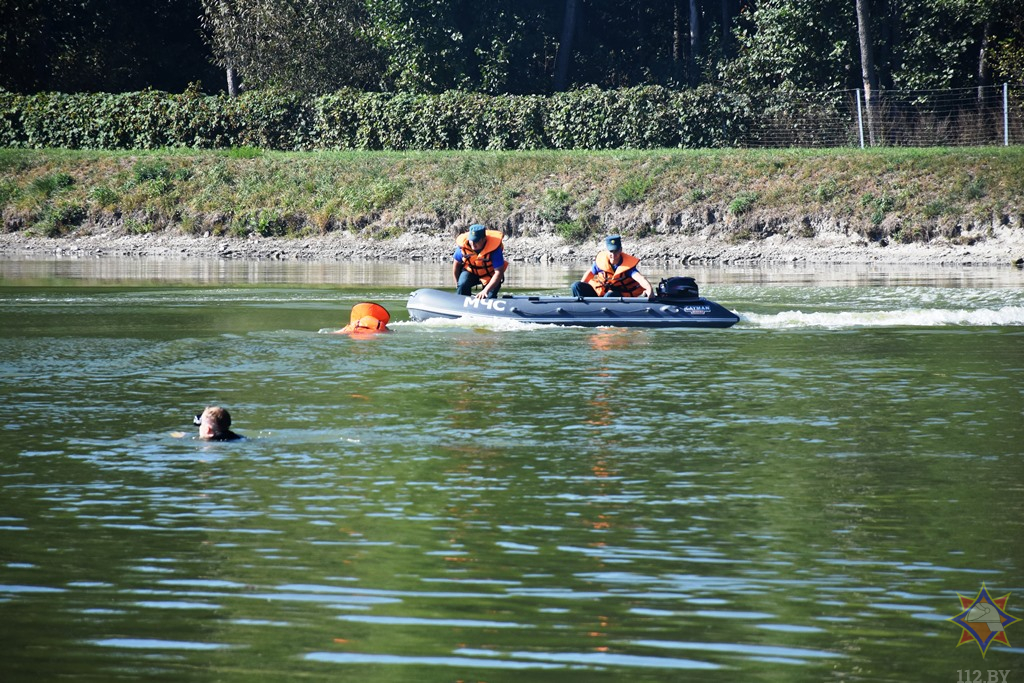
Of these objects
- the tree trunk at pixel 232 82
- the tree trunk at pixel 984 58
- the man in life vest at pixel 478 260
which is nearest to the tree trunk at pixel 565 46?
the tree trunk at pixel 232 82

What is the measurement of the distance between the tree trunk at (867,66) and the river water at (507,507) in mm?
20987

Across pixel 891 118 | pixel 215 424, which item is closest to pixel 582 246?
pixel 891 118

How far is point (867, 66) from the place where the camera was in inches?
1631

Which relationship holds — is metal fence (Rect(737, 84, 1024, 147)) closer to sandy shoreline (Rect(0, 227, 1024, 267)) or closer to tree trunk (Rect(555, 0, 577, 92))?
sandy shoreline (Rect(0, 227, 1024, 267))

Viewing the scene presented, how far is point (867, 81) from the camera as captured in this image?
41.2 m

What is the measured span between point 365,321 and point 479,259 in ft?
9.52

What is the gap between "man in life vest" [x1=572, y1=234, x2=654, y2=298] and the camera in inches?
910

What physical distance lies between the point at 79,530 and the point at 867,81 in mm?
34346

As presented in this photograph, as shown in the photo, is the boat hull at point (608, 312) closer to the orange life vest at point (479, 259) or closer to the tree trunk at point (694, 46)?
the orange life vest at point (479, 259)

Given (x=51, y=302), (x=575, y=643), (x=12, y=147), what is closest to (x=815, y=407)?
(x=575, y=643)

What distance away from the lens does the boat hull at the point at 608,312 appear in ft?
74.1

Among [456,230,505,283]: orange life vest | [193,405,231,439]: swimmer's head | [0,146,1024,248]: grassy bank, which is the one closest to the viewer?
[193,405,231,439]: swimmer's head

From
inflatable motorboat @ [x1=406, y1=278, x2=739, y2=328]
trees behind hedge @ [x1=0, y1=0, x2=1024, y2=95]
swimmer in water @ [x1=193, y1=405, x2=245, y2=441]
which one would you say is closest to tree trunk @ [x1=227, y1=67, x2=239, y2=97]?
trees behind hedge @ [x1=0, y1=0, x2=1024, y2=95]

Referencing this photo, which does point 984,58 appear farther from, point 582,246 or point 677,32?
point 677,32
